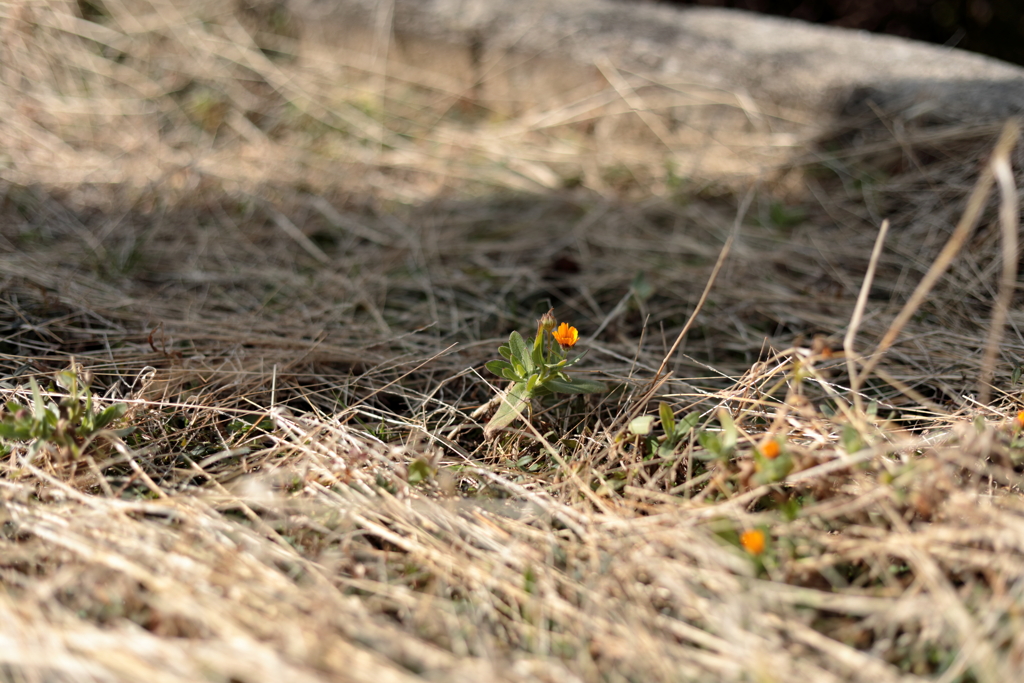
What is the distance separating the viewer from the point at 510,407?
1.45m

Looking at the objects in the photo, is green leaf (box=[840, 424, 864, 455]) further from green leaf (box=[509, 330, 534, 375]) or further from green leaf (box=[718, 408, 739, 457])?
green leaf (box=[509, 330, 534, 375])

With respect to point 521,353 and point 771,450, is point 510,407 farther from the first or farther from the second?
point 771,450

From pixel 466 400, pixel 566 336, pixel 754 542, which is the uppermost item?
pixel 566 336

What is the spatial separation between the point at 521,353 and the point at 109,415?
751mm

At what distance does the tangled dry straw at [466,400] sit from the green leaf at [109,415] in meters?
0.06

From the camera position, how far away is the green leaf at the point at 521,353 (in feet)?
4.71

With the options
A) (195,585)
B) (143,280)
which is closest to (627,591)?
(195,585)

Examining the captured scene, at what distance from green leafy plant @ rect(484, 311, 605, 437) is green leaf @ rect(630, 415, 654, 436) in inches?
4.0

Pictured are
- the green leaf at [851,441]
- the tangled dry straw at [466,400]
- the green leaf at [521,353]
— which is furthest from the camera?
the green leaf at [521,353]

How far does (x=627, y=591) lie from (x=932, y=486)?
1.55ft

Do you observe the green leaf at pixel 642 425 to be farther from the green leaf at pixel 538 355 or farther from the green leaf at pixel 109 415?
the green leaf at pixel 109 415

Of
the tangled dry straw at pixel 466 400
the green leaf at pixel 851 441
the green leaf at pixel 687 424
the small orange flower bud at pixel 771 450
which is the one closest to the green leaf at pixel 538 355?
the tangled dry straw at pixel 466 400

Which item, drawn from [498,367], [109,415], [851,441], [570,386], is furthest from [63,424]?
[851,441]

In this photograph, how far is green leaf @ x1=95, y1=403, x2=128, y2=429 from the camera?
1333mm
